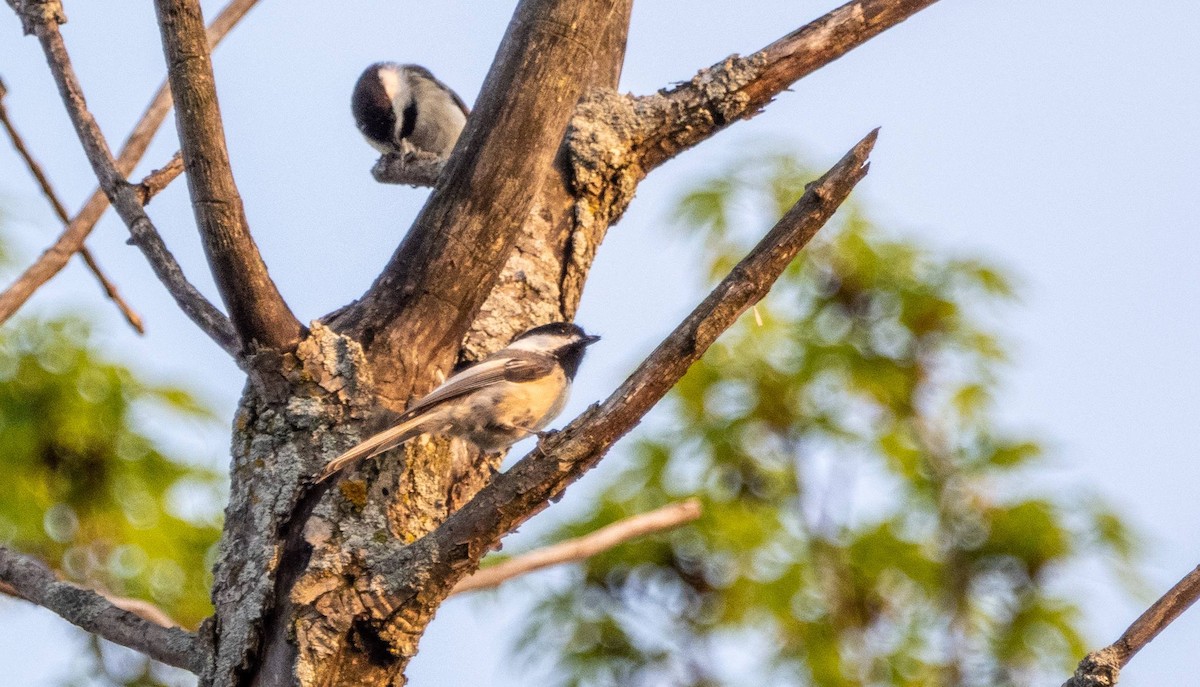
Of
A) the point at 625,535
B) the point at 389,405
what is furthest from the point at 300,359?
the point at 625,535

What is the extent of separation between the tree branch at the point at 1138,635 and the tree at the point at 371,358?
81 cm

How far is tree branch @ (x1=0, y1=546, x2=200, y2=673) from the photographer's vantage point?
2.28m

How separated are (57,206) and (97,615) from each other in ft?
3.94

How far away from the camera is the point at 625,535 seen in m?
2.72

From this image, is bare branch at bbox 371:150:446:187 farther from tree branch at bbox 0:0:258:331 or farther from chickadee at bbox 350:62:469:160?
chickadee at bbox 350:62:469:160

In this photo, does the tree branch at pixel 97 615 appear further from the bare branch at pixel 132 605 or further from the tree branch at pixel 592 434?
the tree branch at pixel 592 434

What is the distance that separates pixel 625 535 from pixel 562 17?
1242 millimetres

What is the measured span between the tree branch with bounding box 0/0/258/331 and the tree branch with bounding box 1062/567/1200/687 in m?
2.20

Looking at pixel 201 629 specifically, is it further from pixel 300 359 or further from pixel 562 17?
pixel 562 17

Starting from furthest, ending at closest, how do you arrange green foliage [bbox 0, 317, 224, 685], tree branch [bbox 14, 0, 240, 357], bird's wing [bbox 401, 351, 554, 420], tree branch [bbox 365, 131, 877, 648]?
green foliage [bbox 0, 317, 224, 685]
bird's wing [bbox 401, 351, 554, 420]
tree branch [bbox 14, 0, 240, 357]
tree branch [bbox 365, 131, 877, 648]

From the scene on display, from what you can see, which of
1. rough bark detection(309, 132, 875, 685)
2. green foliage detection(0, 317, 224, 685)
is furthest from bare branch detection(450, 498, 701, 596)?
green foliage detection(0, 317, 224, 685)

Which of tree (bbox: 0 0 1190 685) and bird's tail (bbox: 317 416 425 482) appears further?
bird's tail (bbox: 317 416 425 482)

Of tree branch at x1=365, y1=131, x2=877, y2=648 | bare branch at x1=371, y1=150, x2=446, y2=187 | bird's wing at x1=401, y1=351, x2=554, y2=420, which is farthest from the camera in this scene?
bare branch at x1=371, y1=150, x2=446, y2=187

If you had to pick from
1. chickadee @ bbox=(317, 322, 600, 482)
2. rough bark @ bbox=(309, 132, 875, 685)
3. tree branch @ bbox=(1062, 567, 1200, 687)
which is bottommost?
tree branch @ bbox=(1062, 567, 1200, 687)
